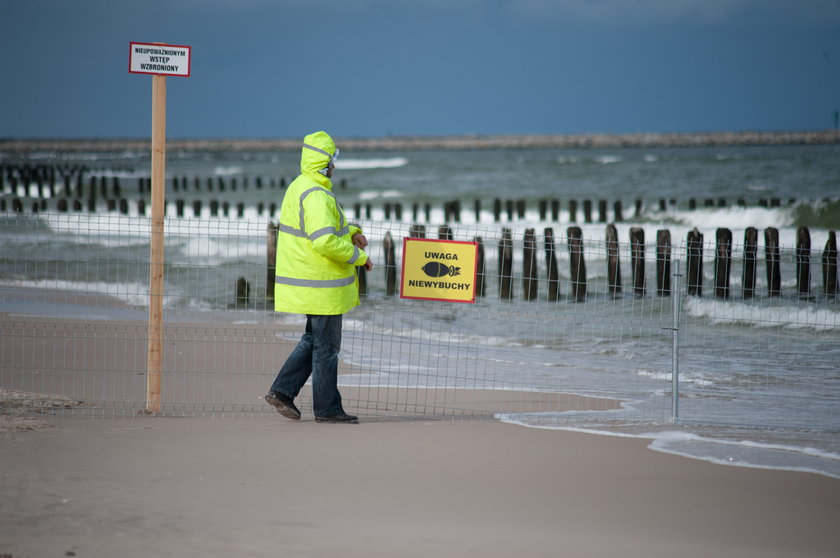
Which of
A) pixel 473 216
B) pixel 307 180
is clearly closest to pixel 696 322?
pixel 307 180

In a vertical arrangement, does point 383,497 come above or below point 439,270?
below

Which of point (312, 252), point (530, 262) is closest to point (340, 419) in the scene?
point (312, 252)

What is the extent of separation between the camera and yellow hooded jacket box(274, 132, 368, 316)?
5824 millimetres

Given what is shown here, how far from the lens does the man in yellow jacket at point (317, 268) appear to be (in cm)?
581

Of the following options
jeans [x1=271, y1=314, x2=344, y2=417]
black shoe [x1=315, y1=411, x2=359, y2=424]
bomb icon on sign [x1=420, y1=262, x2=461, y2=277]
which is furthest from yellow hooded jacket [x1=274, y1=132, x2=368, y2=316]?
black shoe [x1=315, y1=411, x2=359, y2=424]

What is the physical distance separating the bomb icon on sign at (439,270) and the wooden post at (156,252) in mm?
1784

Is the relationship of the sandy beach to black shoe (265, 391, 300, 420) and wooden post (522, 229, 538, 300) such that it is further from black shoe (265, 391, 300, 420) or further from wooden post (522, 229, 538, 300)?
wooden post (522, 229, 538, 300)

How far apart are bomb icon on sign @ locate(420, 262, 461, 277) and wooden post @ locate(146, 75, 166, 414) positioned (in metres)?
1.78

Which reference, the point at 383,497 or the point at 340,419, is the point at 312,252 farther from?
the point at 383,497

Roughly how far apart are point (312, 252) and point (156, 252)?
1.19 meters

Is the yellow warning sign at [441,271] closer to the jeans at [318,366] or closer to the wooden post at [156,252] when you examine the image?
the jeans at [318,366]

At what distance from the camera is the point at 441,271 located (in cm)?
626

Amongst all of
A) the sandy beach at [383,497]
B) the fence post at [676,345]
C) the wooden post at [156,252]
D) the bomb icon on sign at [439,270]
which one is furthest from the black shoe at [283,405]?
the fence post at [676,345]

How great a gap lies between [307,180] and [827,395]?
4.70 meters
